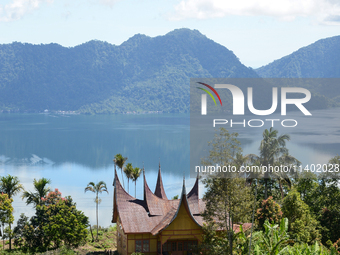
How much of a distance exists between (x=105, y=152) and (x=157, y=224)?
75994mm

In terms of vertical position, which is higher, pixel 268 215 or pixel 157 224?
pixel 268 215

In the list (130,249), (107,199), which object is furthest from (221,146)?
(107,199)

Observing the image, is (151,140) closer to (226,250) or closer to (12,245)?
(12,245)

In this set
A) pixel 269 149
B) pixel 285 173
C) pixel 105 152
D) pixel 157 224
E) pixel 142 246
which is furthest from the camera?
pixel 105 152

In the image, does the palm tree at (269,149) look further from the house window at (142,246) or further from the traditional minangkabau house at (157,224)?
the house window at (142,246)

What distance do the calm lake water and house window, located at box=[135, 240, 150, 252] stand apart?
2163cm

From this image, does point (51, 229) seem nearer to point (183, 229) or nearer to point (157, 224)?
point (157, 224)

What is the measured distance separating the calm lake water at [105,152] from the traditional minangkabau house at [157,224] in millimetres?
20497

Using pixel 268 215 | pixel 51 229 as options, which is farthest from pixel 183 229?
pixel 51 229

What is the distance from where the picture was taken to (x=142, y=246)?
83.9 feet

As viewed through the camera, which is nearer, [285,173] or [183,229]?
[183,229]

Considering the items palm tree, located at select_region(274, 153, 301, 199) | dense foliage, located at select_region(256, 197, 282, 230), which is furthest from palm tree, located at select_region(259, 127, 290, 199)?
dense foliage, located at select_region(256, 197, 282, 230)

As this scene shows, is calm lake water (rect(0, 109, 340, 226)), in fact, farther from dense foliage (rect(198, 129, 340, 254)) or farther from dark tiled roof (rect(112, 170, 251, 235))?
dense foliage (rect(198, 129, 340, 254))

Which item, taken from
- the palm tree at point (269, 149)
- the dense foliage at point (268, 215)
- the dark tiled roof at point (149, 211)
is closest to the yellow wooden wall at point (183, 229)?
the dark tiled roof at point (149, 211)
